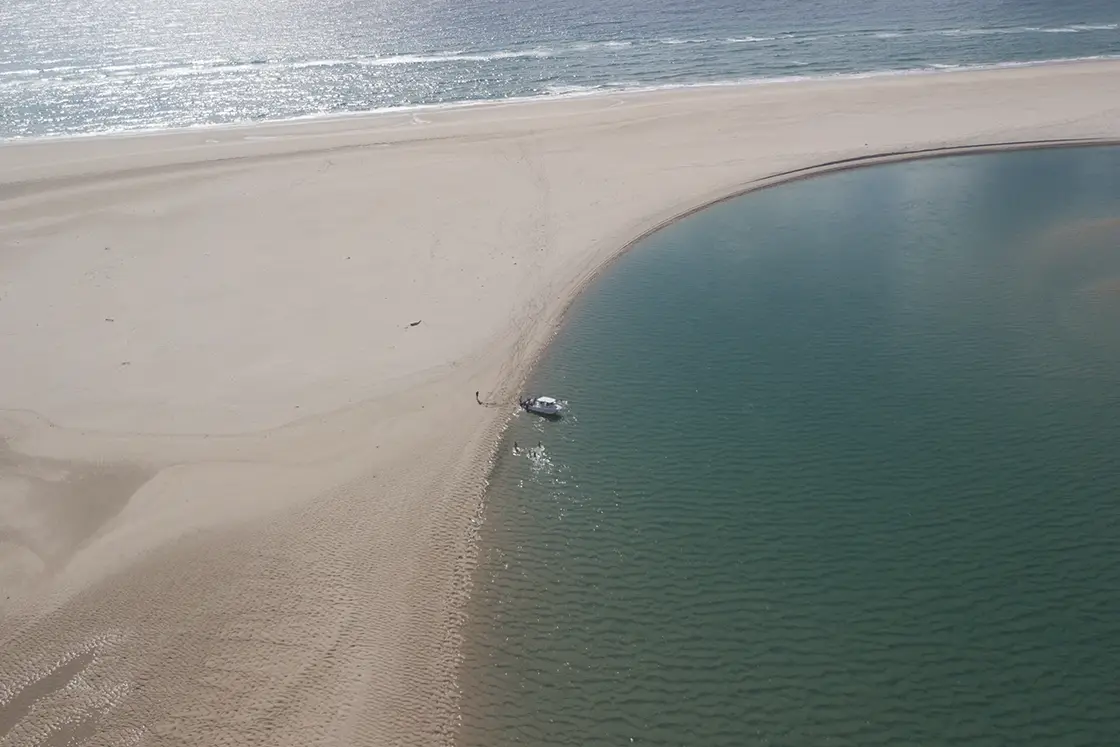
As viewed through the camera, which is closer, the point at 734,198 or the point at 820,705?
the point at 820,705

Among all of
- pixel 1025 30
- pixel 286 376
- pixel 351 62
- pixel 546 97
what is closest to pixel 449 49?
pixel 351 62

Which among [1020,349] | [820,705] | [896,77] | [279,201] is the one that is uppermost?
[896,77]

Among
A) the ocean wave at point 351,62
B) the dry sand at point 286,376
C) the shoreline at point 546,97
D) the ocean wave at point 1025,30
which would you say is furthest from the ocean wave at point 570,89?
the ocean wave at point 1025,30

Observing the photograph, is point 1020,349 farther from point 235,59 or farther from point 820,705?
point 235,59

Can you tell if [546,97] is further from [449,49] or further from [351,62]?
[351,62]

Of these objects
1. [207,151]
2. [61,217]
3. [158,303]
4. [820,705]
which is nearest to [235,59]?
[207,151]

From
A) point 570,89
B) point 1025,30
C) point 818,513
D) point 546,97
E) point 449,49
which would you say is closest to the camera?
point 818,513

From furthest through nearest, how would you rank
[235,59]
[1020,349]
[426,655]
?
[235,59], [1020,349], [426,655]

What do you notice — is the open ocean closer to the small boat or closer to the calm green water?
the calm green water
